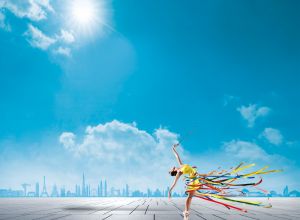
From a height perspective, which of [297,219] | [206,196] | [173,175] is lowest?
[297,219]

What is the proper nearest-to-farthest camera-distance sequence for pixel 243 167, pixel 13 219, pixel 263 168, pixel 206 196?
pixel 263 168 → pixel 243 167 → pixel 206 196 → pixel 13 219

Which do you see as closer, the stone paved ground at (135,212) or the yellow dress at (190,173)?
the yellow dress at (190,173)

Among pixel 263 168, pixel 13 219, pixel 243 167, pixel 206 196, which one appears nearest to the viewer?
pixel 263 168

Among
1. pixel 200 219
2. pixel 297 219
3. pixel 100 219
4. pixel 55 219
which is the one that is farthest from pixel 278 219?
pixel 55 219

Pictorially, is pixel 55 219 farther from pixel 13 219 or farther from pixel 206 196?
pixel 206 196

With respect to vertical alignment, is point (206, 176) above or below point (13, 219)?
above

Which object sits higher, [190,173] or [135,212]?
[190,173]

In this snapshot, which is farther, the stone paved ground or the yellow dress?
the stone paved ground

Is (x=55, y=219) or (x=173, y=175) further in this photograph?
(x=55, y=219)

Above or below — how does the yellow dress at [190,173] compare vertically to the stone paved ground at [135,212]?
above

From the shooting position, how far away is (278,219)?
14.1 metres

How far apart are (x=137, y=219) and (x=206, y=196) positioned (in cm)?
465

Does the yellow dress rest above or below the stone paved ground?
above

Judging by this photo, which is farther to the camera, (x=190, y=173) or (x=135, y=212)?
(x=135, y=212)
